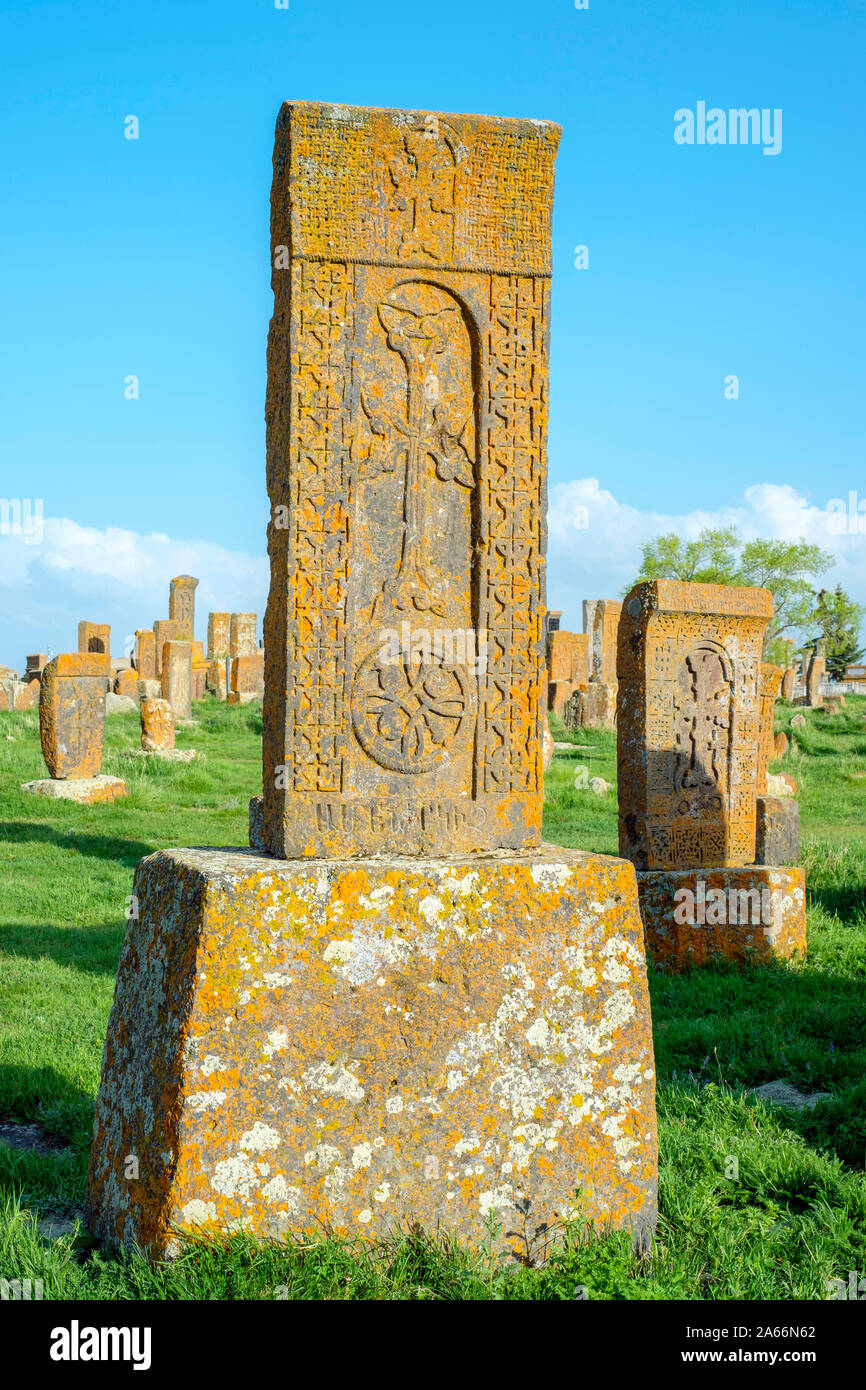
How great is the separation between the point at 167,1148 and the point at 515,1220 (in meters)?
0.83

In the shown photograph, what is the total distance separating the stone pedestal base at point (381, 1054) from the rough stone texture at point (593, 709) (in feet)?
58.3

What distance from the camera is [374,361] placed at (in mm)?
3018

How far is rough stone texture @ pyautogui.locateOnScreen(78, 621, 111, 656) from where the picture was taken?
1072 inches

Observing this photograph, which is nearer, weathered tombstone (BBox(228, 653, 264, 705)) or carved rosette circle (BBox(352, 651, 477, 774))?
carved rosette circle (BBox(352, 651, 477, 774))

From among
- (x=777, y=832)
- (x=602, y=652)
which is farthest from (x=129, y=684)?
(x=777, y=832)

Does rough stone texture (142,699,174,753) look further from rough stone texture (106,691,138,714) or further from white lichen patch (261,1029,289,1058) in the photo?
white lichen patch (261,1029,289,1058)

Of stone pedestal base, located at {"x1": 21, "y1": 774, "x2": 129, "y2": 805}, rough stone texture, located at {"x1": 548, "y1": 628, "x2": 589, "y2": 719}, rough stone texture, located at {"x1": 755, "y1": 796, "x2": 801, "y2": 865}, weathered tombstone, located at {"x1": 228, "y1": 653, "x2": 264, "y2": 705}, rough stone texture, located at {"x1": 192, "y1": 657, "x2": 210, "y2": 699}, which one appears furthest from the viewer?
rough stone texture, located at {"x1": 192, "y1": 657, "x2": 210, "y2": 699}

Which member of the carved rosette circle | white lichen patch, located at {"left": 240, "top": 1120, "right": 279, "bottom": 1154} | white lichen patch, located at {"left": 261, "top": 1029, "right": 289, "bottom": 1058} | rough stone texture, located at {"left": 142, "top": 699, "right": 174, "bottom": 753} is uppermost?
the carved rosette circle

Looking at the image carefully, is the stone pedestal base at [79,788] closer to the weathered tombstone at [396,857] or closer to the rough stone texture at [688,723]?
the rough stone texture at [688,723]

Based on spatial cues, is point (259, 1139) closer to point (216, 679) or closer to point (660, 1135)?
point (660, 1135)

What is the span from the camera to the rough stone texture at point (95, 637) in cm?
2722

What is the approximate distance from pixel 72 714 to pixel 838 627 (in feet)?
146

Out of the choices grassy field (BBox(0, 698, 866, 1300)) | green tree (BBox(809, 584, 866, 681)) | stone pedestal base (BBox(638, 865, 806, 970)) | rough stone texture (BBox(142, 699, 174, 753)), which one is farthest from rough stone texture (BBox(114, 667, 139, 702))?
green tree (BBox(809, 584, 866, 681))

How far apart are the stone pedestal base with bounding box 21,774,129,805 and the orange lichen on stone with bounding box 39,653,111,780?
117mm
